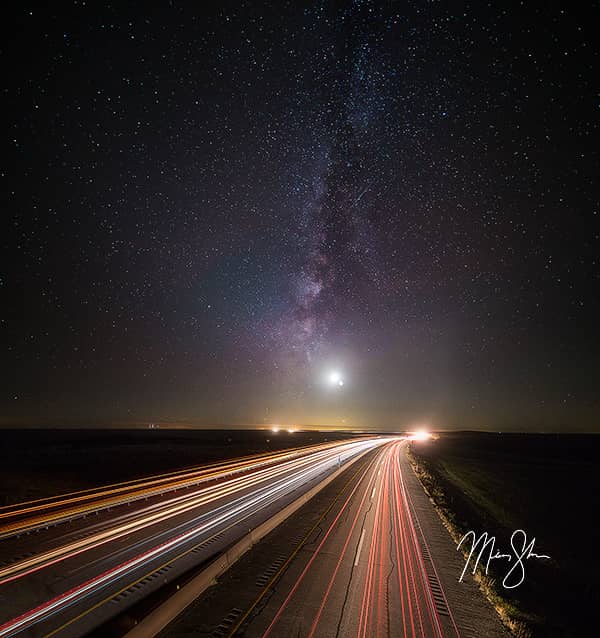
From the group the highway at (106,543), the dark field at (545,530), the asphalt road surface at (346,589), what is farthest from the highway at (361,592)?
the highway at (106,543)

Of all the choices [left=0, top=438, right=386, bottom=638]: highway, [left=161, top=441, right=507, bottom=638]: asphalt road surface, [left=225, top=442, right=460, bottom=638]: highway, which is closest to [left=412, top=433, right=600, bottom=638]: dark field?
[left=161, top=441, right=507, bottom=638]: asphalt road surface

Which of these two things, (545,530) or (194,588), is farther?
(545,530)

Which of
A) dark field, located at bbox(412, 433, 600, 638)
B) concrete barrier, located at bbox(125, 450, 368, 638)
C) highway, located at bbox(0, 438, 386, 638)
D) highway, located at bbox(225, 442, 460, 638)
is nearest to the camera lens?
concrete barrier, located at bbox(125, 450, 368, 638)

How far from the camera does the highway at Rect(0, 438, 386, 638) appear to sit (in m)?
8.69

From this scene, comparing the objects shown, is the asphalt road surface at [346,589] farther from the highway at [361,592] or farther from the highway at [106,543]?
the highway at [106,543]

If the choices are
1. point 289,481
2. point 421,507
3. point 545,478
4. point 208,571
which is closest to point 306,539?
point 208,571

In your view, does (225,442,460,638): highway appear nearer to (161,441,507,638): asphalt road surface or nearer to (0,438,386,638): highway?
(161,441,507,638): asphalt road surface

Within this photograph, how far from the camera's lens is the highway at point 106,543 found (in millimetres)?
8688

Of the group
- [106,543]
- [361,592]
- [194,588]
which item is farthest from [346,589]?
[106,543]

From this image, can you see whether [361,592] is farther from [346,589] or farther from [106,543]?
[106,543]

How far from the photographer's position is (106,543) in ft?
44.1

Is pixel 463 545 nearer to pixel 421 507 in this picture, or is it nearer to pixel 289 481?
pixel 421 507

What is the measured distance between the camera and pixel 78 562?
11.6 m

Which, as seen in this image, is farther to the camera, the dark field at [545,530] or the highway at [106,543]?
the dark field at [545,530]
